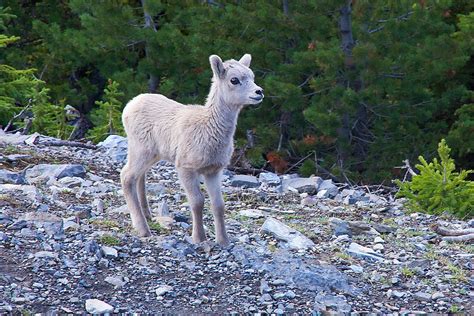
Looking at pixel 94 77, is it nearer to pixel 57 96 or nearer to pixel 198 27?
pixel 57 96

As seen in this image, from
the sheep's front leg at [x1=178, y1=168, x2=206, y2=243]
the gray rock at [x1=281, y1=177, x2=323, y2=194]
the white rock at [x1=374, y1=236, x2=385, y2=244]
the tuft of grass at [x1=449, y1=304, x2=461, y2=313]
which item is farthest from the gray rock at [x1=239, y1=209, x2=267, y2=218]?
the tuft of grass at [x1=449, y1=304, x2=461, y2=313]

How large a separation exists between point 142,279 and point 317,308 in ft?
5.20

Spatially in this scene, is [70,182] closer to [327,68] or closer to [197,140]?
[197,140]

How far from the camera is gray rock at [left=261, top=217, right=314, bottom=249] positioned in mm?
9914

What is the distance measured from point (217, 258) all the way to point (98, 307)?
1554mm

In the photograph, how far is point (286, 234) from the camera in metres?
10.1

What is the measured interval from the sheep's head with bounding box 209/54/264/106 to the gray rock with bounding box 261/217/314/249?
1490 millimetres

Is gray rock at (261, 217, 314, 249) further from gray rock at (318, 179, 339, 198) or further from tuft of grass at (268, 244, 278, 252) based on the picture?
gray rock at (318, 179, 339, 198)

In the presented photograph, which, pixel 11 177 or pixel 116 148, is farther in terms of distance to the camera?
pixel 116 148

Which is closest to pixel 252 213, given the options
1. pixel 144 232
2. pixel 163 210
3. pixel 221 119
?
pixel 163 210

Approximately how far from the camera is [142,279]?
867 cm

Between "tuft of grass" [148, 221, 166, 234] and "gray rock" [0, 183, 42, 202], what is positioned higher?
"gray rock" [0, 183, 42, 202]

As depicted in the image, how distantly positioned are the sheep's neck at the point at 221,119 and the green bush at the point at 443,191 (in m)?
3.61

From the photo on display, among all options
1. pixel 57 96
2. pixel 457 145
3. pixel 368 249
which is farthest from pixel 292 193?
pixel 57 96
